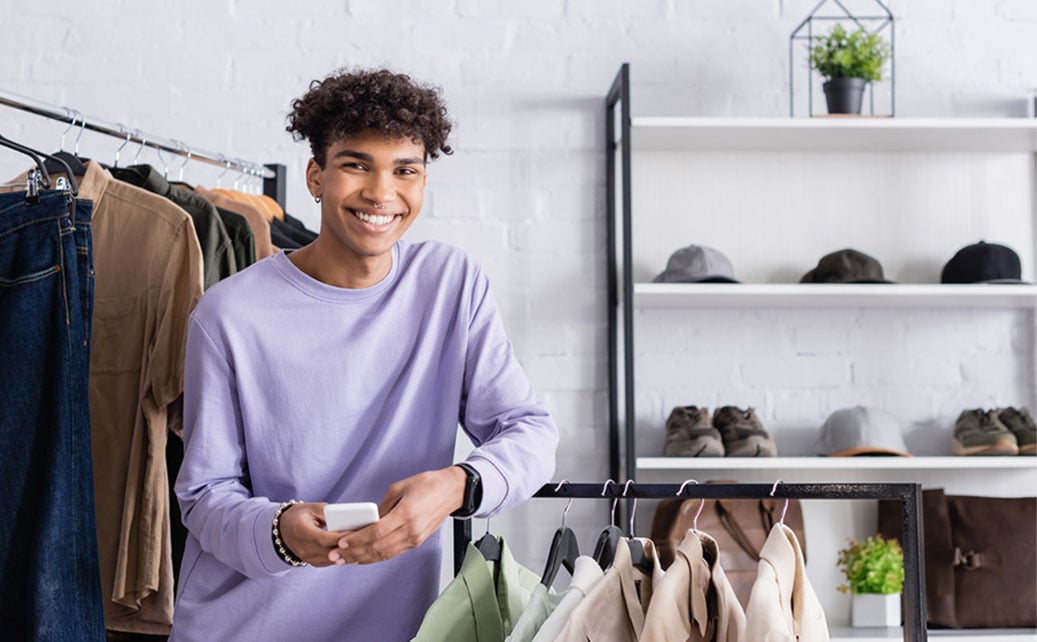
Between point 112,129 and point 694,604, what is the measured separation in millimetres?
1286

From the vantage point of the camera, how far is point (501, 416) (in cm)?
135

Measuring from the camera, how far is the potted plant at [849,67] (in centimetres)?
260

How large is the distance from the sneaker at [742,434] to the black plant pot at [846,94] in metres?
0.73

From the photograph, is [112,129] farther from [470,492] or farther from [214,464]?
[470,492]

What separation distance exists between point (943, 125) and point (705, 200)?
1.89ft

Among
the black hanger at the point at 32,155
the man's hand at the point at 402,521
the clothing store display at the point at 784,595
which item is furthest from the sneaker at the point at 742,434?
the black hanger at the point at 32,155

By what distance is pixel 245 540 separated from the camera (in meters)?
1.19

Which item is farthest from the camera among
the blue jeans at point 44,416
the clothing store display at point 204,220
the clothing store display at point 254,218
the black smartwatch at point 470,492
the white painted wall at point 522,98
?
the white painted wall at point 522,98

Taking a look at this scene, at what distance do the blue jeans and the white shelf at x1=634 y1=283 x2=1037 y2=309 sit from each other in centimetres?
137

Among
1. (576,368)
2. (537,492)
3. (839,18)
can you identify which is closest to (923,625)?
(537,492)

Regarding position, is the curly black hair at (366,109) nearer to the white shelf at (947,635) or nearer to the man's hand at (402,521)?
the man's hand at (402,521)

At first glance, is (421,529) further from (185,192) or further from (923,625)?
(185,192)

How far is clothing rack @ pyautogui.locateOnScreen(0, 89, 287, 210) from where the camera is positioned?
1.64 metres

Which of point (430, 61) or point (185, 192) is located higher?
point (430, 61)
